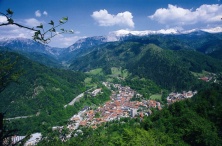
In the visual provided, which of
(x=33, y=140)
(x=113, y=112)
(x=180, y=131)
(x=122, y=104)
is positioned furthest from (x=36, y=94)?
(x=180, y=131)

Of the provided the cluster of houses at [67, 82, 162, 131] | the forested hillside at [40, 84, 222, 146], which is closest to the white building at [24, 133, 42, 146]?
the cluster of houses at [67, 82, 162, 131]

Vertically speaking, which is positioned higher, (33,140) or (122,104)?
(122,104)

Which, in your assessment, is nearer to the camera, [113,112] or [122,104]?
[113,112]

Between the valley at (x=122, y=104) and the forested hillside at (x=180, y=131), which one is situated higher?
the forested hillside at (x=180, y=131)

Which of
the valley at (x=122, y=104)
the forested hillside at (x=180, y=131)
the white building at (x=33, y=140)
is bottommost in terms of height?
the white building at (x=33, y=140)

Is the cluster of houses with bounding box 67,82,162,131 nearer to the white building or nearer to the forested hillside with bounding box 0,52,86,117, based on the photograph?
the white building

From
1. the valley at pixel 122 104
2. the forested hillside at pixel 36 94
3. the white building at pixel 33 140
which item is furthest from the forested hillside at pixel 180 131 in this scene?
the forested hillside at pixel 36 94

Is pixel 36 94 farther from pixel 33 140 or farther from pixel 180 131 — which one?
pixel 180 131

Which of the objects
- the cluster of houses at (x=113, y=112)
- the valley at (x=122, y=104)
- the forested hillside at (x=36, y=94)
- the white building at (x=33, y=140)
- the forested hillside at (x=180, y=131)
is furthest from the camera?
the forested hillside at (x=36, y=94)

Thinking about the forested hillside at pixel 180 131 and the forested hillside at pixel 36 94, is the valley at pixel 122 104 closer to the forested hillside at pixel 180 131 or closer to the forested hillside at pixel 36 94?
the forested hillside at pixel 36 94

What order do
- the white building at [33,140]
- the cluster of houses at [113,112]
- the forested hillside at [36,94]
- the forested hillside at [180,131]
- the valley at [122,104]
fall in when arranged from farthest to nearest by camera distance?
the forested hillside at [36,94], the cluster of houses at [113,112], the white building at [33,140], the valley at [122,104], the forested hillside at [180,131]

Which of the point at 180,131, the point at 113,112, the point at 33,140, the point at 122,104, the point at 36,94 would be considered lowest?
the point at 33,140

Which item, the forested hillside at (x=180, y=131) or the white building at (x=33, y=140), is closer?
the forested hillside at (x=180, y=131)
